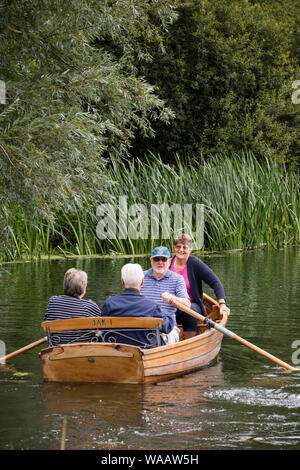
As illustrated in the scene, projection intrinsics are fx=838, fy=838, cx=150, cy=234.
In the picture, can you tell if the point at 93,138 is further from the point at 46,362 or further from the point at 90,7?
the point at 46,362

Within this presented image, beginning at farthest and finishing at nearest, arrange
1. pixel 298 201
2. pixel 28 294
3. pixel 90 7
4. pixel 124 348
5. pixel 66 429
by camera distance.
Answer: pixel 298 201 < pixel 28 294 < pixel 90 7 < pixel 124 348 < pixel 66 429

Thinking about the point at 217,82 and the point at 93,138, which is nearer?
the point at 93,138

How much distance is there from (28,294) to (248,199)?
24.9 ft

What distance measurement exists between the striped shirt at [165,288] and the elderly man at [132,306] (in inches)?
33.3

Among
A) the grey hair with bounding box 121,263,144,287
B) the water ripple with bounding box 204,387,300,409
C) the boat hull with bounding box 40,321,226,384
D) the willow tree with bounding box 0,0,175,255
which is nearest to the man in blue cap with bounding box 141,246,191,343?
the boat hull with bounding box 40,321,226,384

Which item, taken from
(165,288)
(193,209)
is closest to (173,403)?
(165,288)

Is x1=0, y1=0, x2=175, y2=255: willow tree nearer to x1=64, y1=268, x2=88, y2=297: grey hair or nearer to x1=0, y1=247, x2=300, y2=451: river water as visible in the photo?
x1=0, y1=247, x2=300, y2=451: river water

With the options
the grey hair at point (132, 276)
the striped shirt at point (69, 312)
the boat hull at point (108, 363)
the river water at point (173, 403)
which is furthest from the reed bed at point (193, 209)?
the grey hair at point (132, 276)

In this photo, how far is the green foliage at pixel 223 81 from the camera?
1033 inches

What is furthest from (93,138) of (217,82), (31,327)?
(217,82)

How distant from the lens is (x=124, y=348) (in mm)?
7250

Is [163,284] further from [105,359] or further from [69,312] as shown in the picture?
[105,359]

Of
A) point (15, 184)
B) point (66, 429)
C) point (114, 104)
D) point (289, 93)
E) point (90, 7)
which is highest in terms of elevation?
point (289, 93)

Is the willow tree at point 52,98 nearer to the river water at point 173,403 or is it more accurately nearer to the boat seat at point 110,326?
the river water at point 173,403
